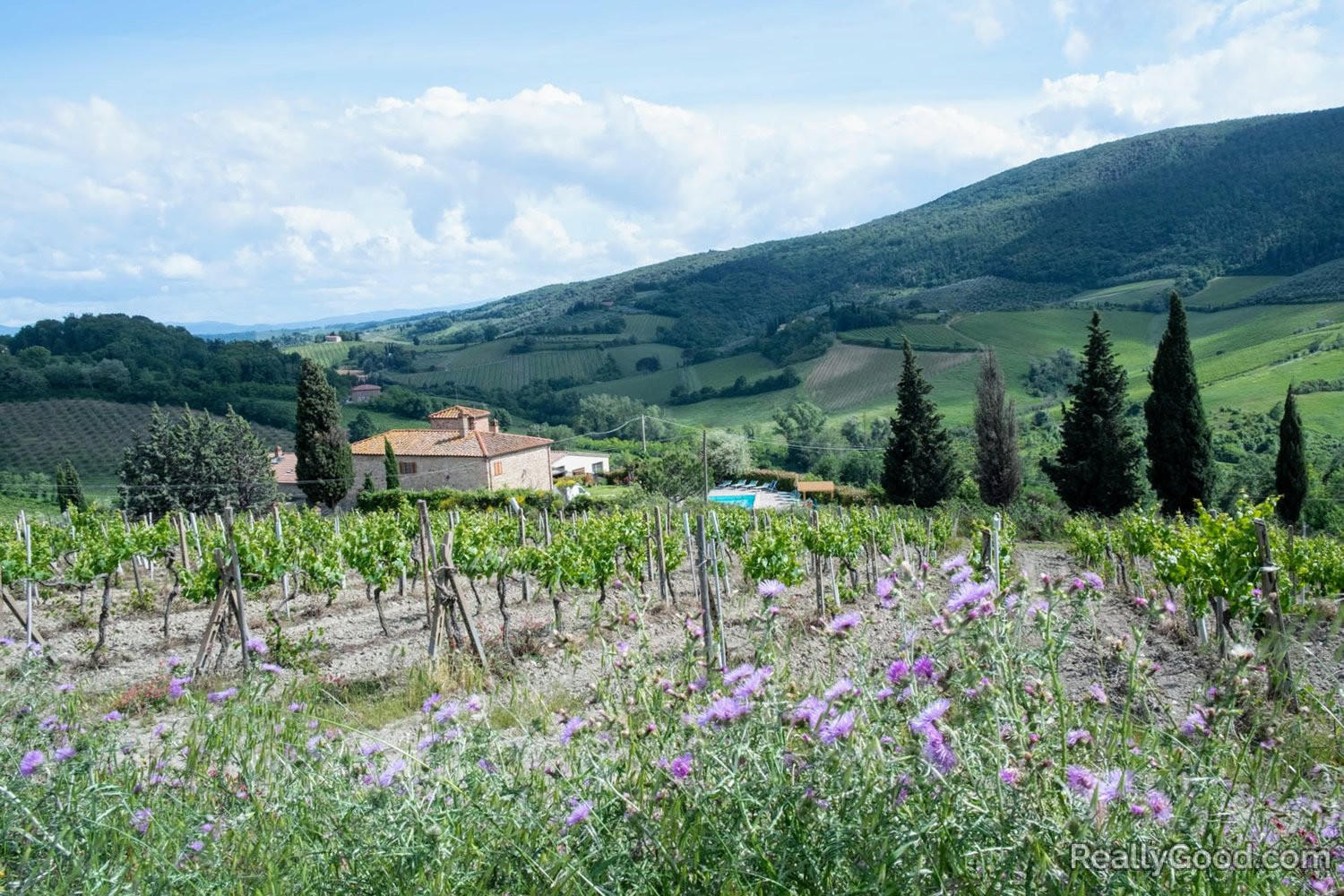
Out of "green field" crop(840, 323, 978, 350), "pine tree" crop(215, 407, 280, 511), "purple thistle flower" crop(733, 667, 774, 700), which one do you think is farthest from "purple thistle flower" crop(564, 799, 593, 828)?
"green field" crop(840, 323, 978, 350)

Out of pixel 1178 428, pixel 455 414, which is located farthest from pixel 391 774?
pixel 455 414

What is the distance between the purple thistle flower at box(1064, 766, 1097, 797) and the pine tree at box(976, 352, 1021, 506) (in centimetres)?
3426

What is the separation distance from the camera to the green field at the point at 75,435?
52.8 meters

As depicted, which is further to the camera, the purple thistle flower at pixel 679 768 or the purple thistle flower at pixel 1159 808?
the purple thistle flower at pixel 679 768

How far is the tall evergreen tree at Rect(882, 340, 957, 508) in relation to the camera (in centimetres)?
3391

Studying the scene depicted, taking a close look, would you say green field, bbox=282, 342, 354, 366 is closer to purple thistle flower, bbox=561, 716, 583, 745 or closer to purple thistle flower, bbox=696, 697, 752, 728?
purple thistle flower, bbox=561, 716, 583, 745

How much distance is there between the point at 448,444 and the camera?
150ft

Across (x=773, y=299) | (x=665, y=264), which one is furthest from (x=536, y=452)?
(x=665, y=264)

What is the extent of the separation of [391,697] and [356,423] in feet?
198

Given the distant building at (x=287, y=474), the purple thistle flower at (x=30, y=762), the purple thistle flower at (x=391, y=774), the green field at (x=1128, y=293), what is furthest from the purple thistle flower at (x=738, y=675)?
the green field at (x=1128, y=293)

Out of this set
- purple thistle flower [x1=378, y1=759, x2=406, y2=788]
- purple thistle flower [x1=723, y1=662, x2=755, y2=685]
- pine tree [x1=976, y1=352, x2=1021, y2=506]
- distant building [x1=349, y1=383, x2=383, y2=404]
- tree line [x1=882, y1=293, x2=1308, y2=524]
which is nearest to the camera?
purple thistle flower [x1=723, y1=662, x2=755, y2=685]

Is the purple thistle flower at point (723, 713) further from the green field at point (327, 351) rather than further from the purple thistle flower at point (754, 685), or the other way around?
the green field at point (327, 351)

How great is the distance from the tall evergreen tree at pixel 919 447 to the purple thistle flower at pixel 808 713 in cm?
3258

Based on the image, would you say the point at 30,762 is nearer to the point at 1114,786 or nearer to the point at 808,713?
the point at 808,713
